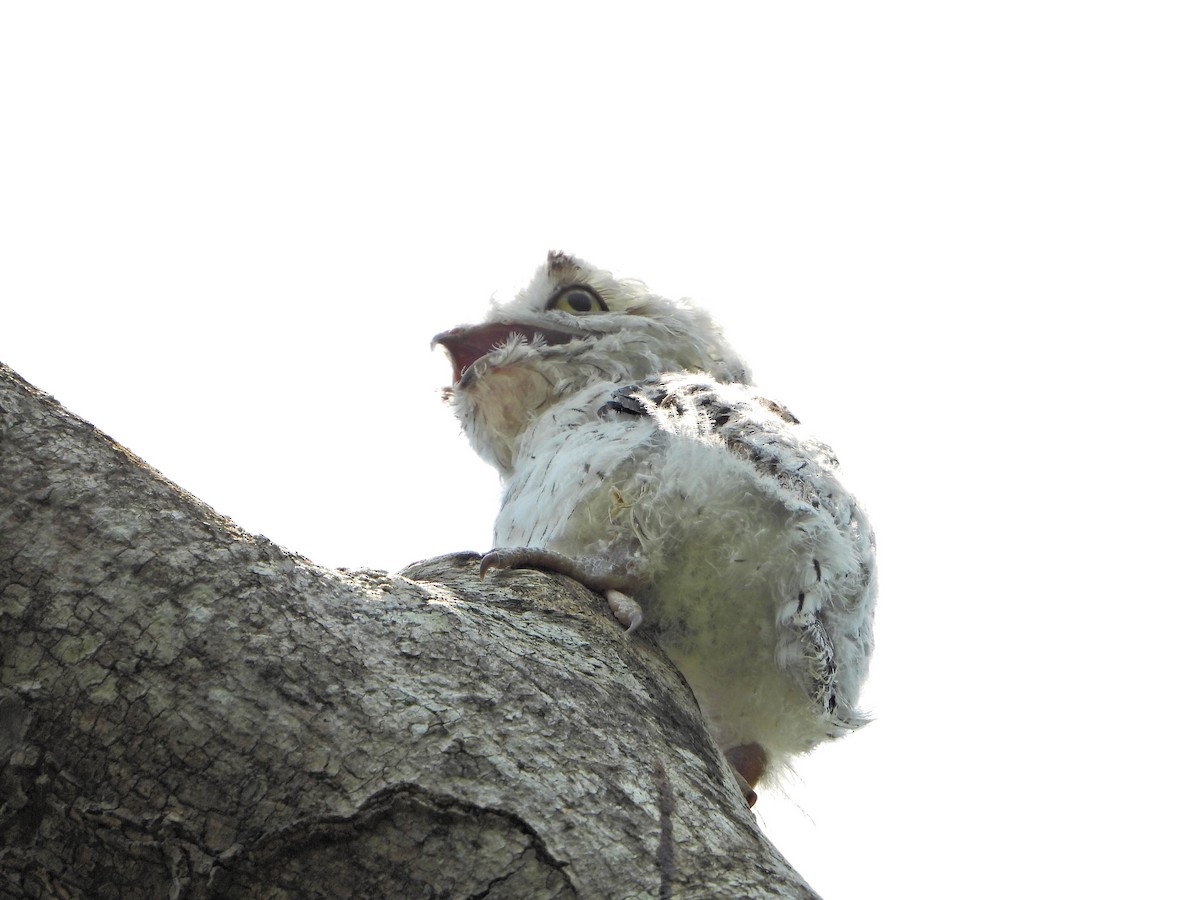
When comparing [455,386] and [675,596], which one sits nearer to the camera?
[675,596]

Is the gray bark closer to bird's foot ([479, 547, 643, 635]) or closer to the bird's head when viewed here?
bird's foot ([479, 547, 643, 635])

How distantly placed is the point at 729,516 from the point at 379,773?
193cm

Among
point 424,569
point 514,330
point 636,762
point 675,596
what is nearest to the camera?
point 636,762

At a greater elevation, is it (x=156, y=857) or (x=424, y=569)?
(x=424, y=569)

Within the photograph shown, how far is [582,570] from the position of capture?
3.25 m

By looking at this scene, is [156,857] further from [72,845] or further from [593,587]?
[593,587]

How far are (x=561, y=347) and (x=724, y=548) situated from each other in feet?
5.60

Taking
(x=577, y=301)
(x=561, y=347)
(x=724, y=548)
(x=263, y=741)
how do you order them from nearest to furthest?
(x=263, y=741) < (x=724, y=548) < (x=561, y=347) < (x=577, y=301)

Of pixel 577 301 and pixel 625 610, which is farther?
pixel 577 301

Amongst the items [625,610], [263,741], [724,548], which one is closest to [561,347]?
[724,548]

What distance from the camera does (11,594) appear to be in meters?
1.89

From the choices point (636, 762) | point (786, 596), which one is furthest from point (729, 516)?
point (636, 762)

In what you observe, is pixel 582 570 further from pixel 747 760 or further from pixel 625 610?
pixel 747 760

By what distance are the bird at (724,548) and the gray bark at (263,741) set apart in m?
1.03
